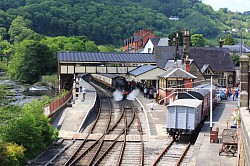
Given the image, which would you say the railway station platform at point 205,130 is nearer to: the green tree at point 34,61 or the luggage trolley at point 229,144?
the luggage trolley at point 229,144

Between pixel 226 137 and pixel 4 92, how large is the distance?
11664 millimetres

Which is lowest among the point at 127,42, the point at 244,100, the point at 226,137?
the point at 226,137

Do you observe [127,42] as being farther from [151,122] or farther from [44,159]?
[44,159]

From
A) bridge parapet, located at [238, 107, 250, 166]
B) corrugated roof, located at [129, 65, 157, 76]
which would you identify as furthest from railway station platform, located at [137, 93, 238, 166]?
bridge parapet, located at [238, 107, 250, 166]

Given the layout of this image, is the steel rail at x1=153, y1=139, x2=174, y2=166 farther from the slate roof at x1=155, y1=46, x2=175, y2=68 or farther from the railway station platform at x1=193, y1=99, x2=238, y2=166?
the slate roof at x1=155, y1=46, x2=175, y2=68

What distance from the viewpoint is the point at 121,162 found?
2164 cm

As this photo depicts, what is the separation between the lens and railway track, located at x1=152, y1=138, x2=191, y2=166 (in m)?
21.4

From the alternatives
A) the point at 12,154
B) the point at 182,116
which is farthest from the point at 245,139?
the point at 182,116

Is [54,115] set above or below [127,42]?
below

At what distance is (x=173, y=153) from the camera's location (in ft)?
77.4

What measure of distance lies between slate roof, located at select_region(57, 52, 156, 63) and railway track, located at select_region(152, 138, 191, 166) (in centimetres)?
2731

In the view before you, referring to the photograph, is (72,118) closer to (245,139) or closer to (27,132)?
(27,132)

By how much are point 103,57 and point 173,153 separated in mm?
31466

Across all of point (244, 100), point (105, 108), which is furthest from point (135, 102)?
point (244, 100)
